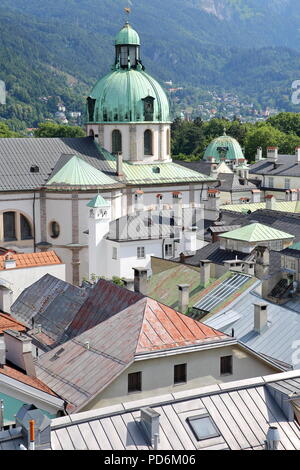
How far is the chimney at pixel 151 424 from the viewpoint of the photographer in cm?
1652

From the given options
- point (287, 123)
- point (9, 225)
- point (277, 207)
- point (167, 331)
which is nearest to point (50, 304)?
point (167, 331)

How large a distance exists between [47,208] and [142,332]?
32.2 m

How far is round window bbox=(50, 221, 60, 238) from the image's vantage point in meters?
55.3

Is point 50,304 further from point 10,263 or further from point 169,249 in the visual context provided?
point 169,249

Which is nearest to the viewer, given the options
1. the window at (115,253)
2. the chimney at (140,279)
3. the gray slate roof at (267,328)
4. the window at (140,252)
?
the gray slate roof at (267,328)

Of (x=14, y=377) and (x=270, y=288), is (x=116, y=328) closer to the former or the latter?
(x=14, y=377)

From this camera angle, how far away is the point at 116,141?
205 ft

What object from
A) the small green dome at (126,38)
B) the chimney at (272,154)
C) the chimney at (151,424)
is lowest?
the chimney at (151,424)

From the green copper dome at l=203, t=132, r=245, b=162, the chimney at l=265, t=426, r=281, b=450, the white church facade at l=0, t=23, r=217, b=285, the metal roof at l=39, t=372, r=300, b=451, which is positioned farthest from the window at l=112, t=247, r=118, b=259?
the green copper dome at l=203, t=132, r=245, b=162

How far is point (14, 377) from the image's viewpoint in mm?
22328

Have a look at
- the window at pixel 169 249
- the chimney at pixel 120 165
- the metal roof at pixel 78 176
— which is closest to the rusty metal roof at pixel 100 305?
the window at pixel 169 249

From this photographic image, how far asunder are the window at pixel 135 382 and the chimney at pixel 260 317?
6809 mm

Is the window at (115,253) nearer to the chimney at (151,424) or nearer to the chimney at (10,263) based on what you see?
the chimney at (10,263)
